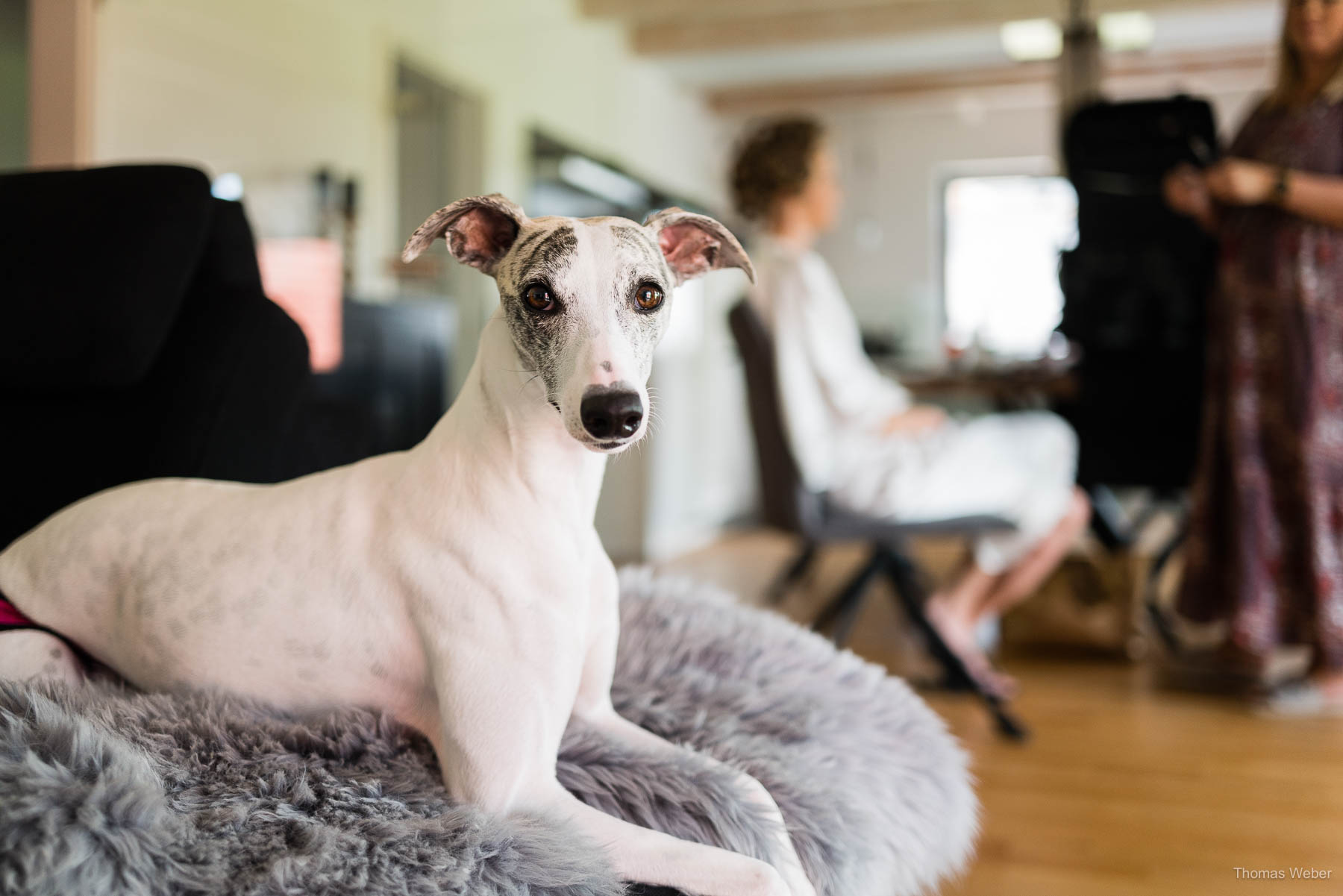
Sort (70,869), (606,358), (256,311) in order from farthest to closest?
(256,311), (606,358), (70,869)

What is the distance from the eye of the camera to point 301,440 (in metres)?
1.43

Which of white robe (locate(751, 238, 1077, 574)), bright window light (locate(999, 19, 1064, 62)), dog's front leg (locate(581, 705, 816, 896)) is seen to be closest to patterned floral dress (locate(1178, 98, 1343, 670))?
white robe (locate(751, 238, 1077, 574))

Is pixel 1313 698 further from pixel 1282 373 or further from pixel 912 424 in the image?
pixel 912 424

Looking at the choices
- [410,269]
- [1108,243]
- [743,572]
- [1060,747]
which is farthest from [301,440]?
[743,572]

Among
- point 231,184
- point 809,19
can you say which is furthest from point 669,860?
point 809,19

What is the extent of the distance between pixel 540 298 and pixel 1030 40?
18.5ft

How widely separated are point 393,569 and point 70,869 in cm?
31

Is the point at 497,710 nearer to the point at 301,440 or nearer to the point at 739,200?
the point at 301,440

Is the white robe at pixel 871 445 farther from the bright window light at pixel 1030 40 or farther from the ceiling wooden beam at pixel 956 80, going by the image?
the ceiling wooden beam at pixel 956 80

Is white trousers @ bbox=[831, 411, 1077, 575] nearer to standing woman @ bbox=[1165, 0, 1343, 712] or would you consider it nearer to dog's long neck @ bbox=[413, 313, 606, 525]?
standing woman @ bbox=[1165, 0, 1343, 712]

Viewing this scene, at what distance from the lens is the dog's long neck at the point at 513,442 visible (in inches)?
35.0

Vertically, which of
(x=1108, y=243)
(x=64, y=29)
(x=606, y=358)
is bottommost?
(x=606, y=358)

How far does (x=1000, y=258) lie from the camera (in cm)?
694

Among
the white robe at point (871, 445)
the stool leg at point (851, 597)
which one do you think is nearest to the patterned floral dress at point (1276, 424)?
the white robe at point (871, 445)
